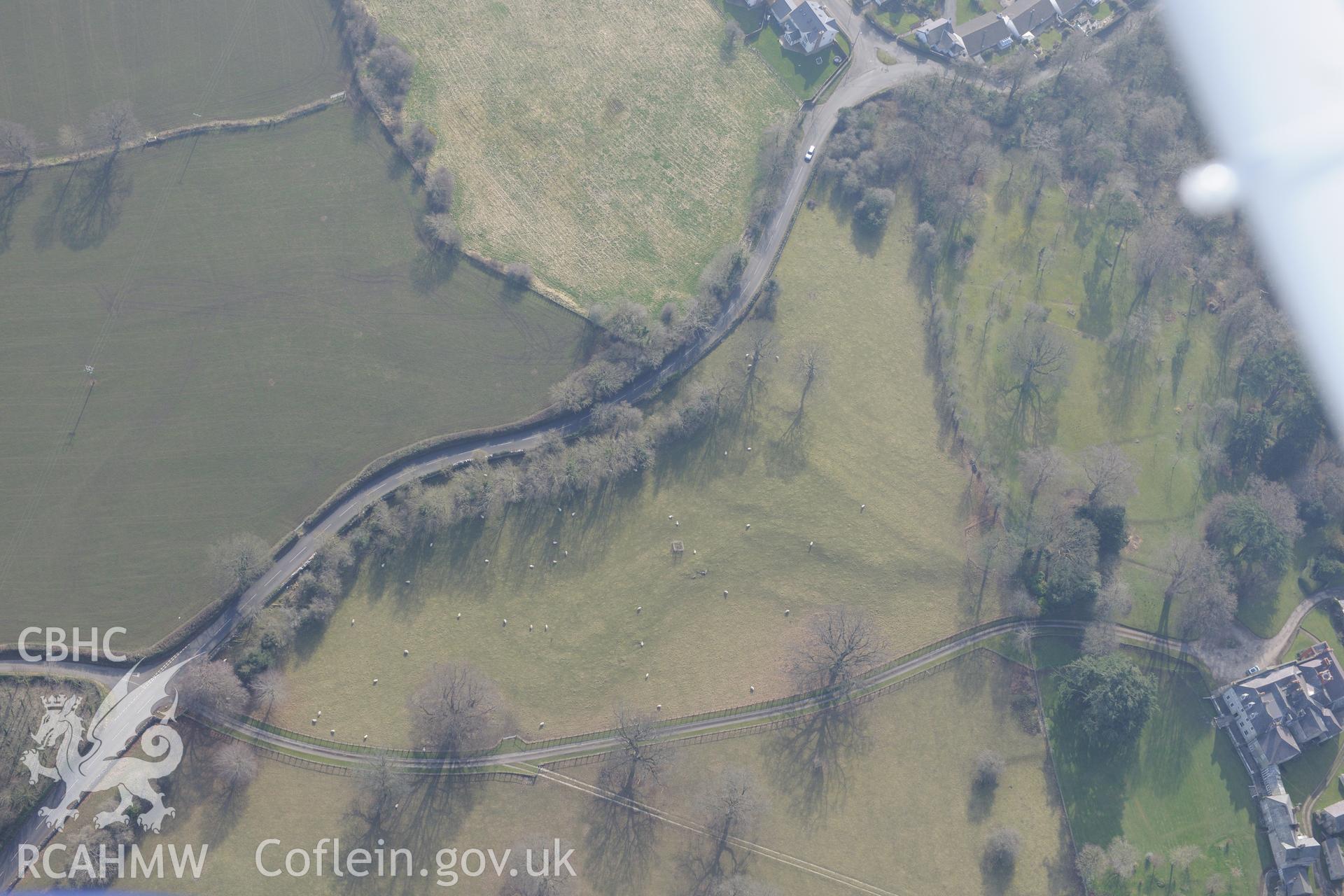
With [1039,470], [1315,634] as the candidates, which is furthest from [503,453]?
[1315,634]

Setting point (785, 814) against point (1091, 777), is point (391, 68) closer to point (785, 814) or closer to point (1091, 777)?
point (785, 814)

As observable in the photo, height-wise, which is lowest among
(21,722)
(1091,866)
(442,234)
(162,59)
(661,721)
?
(21,722)

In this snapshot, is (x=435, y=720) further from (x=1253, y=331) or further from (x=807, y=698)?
(x=1253, y=331)

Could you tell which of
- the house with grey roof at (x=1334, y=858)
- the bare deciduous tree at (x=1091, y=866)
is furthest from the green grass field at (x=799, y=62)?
the house with grey roof at (x=1334, y=858)

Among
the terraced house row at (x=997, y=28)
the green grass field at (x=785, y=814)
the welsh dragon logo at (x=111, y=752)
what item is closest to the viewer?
the welsh dragon logo at (x=111, y=752)

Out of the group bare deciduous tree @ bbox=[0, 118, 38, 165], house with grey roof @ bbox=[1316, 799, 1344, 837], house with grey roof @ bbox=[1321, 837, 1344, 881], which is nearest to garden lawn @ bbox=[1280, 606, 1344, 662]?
house with grey roof @ bbox=[1316, 799, 1344, 837]

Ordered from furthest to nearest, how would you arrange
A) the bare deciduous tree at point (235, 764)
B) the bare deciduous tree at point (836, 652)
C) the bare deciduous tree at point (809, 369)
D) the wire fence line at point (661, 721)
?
the bare deciduous tree at point (809, 369)
the bare deciduous tree at point (836, 652)
the wire fence line at point (661, 721)
the bare deciduous tree at point (235, 764)

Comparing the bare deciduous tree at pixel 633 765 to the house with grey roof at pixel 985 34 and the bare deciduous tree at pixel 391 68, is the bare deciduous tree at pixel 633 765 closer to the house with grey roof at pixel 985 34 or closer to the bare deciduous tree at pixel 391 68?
the bare deciduous tree at pixel 391 68
